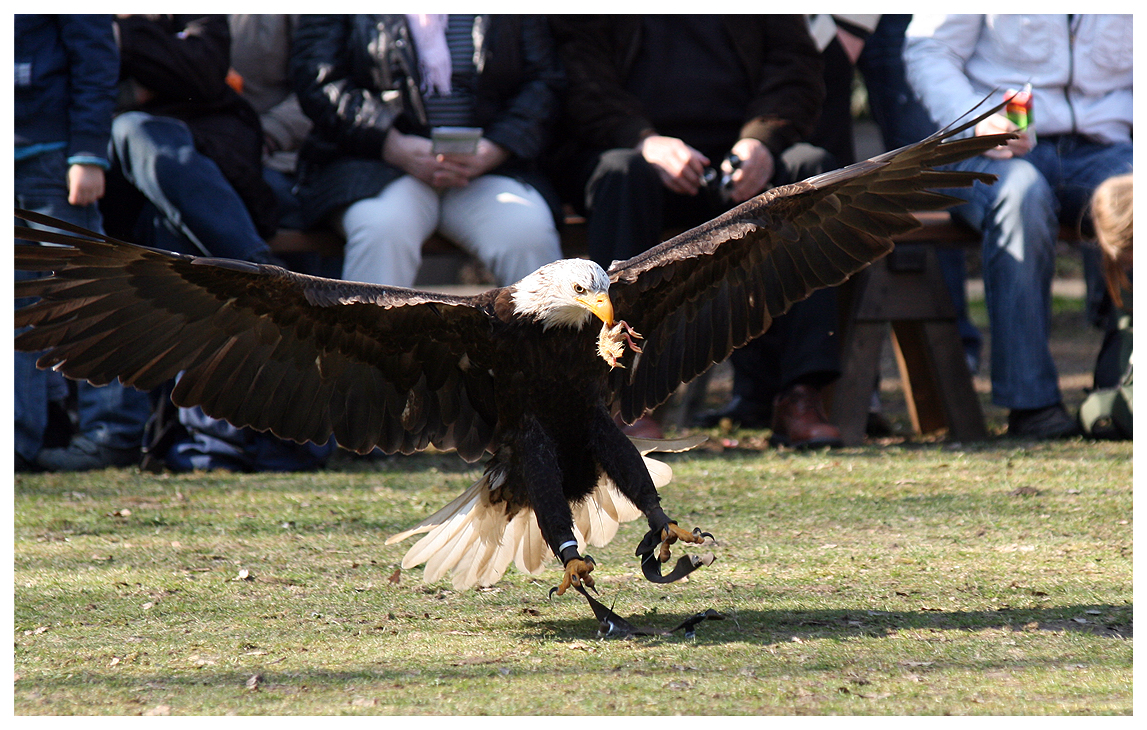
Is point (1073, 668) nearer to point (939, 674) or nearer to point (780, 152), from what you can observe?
point (939, 674)

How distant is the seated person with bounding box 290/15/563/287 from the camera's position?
4.83 meters

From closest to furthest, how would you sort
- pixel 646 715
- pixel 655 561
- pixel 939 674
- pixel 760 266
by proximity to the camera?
pixel 646 715, pixel 939 674, pixel 655 561, pixel 760 266

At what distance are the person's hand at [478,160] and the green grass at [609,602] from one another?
4.36 ft

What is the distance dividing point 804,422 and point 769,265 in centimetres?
173

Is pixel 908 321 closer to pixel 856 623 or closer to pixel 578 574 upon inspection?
pixel 856 623

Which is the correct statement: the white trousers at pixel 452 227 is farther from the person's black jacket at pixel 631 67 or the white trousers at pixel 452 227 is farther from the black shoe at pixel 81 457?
the black shoe at pixel 81 457

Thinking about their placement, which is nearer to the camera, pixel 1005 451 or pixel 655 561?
pixel 655 561

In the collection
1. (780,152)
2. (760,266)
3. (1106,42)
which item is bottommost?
(760,266)

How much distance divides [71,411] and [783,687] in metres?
3.99

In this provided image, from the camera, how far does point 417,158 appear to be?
16.0 feet

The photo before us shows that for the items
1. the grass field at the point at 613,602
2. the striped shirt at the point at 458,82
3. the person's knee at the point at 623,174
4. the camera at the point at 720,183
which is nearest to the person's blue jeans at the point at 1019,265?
the grass field at the point at 613,602

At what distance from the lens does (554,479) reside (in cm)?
292

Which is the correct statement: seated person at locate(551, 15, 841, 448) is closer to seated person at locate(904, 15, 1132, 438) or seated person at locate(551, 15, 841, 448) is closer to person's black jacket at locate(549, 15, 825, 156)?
person's black jacket at locate(549, 15, 825, 156)

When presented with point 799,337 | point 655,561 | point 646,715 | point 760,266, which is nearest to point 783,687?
point 646,715
